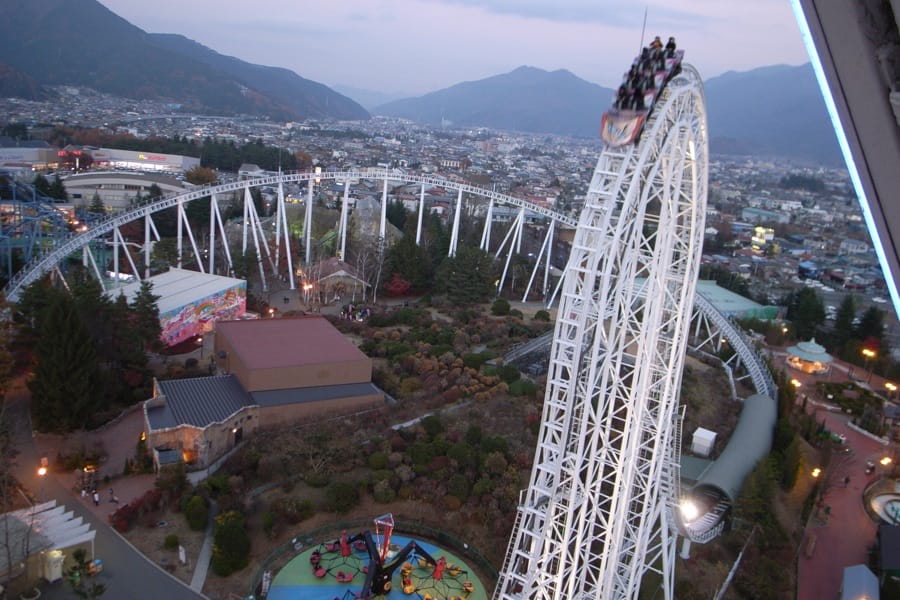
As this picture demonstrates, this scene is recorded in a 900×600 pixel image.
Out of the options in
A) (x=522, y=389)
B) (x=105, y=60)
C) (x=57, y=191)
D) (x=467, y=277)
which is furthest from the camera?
(x=105, y=60)

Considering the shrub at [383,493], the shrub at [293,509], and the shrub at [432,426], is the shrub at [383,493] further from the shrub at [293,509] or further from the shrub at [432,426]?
the shrub at [432,426]

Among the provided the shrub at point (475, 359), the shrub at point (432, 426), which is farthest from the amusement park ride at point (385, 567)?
the shrub at point (475, 359)

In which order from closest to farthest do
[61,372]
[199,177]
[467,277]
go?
[61,372]
[467,277]
[199,177]

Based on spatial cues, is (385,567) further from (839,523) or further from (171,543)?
(839,523)

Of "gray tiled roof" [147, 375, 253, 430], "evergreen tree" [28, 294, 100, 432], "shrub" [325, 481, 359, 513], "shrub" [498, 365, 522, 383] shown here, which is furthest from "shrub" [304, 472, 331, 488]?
"shrub" [498, 365, 522, 383]

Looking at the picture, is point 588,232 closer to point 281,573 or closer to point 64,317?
point 281,573

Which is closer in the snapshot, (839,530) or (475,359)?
(839,530)

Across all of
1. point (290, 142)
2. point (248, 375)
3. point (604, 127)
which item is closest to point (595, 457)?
point (604, 127)

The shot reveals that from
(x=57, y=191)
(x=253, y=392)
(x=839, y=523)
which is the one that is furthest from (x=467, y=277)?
(x=57, y=191)
